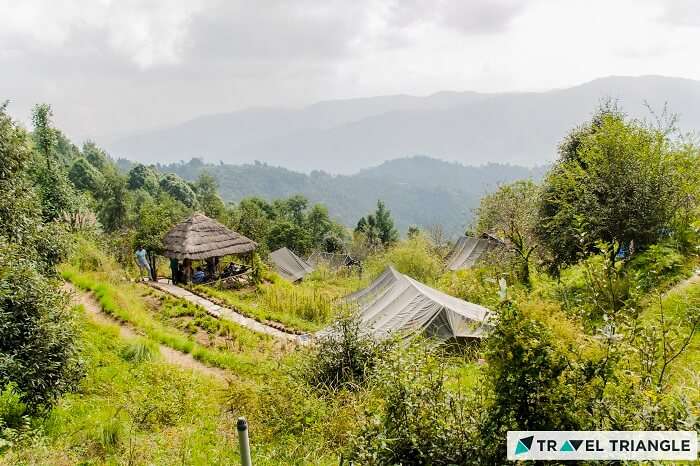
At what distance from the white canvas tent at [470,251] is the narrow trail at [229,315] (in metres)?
12.6

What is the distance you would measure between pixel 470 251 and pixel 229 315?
49.4 feet

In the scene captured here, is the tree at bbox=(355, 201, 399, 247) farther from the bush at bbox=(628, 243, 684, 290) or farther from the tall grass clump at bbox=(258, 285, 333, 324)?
the bush at bbox=(628, 243, 684, 290)

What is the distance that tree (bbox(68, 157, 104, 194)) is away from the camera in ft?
136

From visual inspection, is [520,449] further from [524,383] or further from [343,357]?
[343,357]

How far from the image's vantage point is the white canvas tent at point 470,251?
902 inches

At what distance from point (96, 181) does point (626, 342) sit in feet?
154

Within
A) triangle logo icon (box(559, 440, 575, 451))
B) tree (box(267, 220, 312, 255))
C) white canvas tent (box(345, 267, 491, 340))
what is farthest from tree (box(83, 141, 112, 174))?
triangle logo icon (box(559, 440, 575, 451))

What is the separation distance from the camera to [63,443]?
465 centimetres

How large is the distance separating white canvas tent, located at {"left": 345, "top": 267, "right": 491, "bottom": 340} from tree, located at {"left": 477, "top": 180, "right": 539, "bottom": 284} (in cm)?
444

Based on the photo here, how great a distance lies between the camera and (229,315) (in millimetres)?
12406

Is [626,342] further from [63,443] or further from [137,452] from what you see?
[63,443]

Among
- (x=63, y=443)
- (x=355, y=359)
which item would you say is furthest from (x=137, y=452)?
(x=355, y=359)

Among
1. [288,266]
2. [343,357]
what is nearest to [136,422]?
[343,357]

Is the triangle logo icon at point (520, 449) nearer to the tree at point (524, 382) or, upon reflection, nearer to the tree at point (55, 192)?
the tree at point (524, 382)
